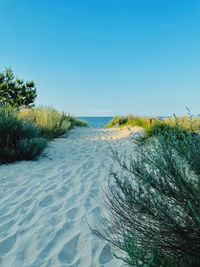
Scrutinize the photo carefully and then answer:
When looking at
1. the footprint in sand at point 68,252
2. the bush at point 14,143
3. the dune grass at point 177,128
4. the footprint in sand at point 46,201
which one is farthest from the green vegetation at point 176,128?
the bush at point 14,143

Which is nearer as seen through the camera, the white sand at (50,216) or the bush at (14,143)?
the white sand at (50,216)

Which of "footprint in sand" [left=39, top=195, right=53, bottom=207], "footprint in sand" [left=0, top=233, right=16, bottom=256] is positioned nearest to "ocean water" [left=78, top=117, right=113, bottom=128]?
"footprint in sand" [left=39, top=195, right=53, bottom=207]

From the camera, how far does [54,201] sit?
2.99m

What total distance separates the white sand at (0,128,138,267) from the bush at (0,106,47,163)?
516 millimetres

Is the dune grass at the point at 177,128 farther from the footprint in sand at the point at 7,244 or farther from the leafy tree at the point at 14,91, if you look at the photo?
the leafy tree at the point at 14,91

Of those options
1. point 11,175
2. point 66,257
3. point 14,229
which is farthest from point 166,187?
point 11,175

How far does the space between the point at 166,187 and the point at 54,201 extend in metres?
2.02

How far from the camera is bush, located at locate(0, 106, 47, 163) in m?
5.15

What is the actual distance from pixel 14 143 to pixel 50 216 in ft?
12.2

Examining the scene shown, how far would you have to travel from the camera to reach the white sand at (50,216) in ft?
6.03

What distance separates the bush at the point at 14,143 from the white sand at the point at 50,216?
52 cm

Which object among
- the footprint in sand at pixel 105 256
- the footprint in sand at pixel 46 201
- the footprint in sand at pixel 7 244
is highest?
the footprint in sand at pixel 46 201

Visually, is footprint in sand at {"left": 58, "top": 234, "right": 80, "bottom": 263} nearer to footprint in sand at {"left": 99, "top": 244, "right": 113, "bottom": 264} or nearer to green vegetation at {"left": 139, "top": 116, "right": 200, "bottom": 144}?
footprint in sand at {"left": 99, "top": 244, "right": 113, "bottom": 264}

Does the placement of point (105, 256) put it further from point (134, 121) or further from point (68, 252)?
point (134, 121)
